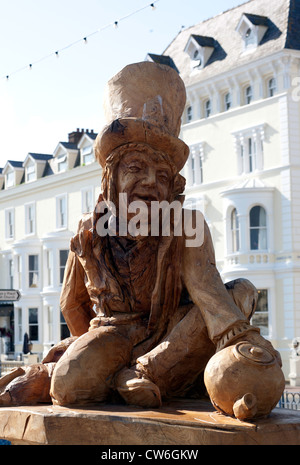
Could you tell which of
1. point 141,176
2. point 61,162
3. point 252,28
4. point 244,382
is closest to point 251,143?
point 252,28

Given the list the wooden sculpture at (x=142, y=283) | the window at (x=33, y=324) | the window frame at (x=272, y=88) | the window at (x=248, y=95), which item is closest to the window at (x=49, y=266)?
the window at (x=33, y=324)

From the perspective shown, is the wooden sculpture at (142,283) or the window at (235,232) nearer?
the wooden sculpture at (142,283)

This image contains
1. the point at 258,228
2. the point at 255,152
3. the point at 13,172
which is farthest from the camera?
the point at 13,172

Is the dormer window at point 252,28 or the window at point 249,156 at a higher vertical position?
the dormer window at point 252,28

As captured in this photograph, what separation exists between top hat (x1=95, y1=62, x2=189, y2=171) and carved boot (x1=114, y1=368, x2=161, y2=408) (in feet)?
3.89

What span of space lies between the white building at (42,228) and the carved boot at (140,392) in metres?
33.0

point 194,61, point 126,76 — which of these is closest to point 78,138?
point 194,61

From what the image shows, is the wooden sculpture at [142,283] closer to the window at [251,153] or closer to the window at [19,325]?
the window at [251,153]

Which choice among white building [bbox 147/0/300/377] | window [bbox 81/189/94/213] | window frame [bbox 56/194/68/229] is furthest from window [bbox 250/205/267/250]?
window frame [bbox 56/194/68/229]

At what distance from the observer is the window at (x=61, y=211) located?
39969mm

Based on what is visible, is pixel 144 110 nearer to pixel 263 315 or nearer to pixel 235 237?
pixel 263 315

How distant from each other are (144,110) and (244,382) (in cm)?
155

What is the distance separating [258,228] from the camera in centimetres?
2858

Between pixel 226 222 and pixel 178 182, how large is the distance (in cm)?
2458
